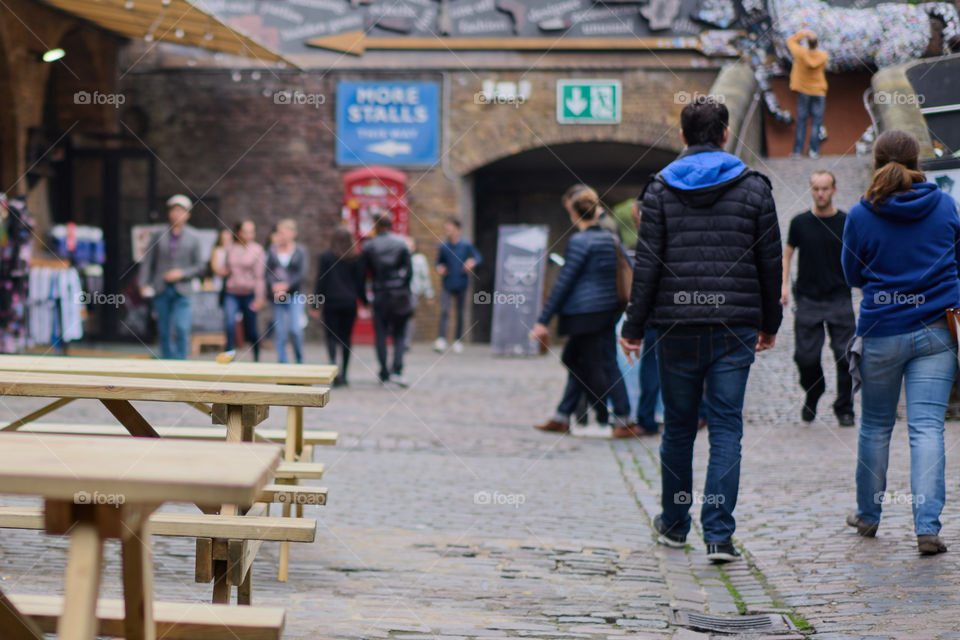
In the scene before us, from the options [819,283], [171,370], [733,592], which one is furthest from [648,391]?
[171,370]

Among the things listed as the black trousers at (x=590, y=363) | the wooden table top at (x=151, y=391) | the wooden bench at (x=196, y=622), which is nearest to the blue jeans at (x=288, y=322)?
the black trousers at (x=590, y=363)

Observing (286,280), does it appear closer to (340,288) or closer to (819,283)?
(340,288)

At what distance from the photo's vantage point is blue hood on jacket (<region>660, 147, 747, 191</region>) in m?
4.91

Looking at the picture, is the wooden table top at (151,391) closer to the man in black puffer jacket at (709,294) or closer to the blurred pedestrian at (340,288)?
the man in black puffer jacket at (709,294)

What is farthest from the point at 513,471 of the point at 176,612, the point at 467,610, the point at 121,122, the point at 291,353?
the point at 121,122

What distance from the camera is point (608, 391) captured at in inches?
348

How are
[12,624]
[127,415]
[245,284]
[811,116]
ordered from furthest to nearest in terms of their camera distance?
[811,116] < [245,284] < [127,415] < [12,624]

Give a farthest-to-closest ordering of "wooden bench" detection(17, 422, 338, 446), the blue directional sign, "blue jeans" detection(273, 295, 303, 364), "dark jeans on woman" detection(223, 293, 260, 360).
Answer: the blue directional sign, "dark jeans on woman" detection(223, 293, 260, 360), "blue jeans" detection(273, 295, 303, 364), "wooden bench" detection(17, 422, 338, 446)

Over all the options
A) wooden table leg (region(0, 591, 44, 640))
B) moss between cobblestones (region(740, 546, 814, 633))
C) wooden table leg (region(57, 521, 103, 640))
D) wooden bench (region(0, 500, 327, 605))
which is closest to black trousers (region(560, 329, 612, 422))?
moss between cobblestones (region(740, 546, 814, 633))

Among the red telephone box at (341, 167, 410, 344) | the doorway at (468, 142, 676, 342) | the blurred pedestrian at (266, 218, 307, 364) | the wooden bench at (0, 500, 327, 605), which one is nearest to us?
the wooden bench at (0, 500, 327, 605)

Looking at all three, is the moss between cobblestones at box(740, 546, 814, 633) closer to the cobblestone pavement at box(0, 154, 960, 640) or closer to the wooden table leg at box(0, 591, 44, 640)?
the cobblestone pavement at box(0, 154, 960, 640)

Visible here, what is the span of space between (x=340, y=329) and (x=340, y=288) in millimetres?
441

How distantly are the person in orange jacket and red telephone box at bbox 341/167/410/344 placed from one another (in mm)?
7063

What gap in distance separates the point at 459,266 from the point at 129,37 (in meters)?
6.70
